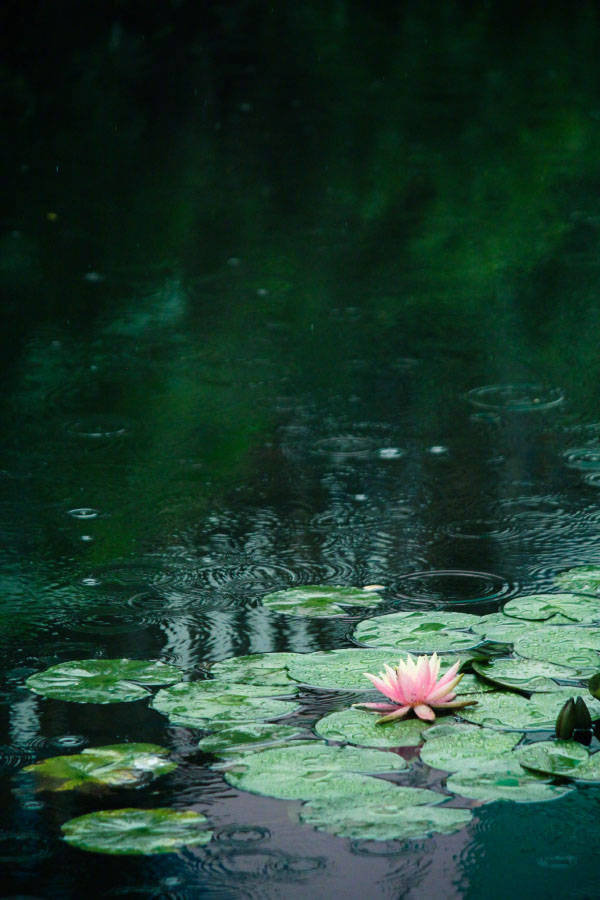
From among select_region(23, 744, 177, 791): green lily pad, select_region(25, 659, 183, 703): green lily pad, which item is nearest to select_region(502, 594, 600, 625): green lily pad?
select_region(25, 659, 183, 703): green lily pad

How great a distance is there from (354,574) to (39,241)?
3713mm

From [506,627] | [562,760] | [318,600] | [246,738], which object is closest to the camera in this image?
[562,760]

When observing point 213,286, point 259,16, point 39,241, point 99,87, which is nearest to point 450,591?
point 213,286

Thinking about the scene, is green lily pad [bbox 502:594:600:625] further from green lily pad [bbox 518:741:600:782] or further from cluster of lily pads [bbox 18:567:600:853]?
green lily pad [bbox 518:741:600:782]

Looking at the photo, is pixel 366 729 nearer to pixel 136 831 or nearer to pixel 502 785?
pixel 502 785

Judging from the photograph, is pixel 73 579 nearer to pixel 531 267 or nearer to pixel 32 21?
pixel 531 267

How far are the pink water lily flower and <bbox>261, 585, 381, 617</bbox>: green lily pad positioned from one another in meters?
0.48

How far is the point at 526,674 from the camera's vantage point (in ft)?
7.13

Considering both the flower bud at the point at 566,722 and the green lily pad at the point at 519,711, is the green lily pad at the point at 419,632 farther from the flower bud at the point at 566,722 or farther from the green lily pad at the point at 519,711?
the flower bud at the point at 566,722

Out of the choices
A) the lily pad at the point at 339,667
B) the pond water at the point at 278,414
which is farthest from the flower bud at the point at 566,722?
the lily pad at the point at 339,667

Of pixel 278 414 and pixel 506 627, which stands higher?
pixel 278 414

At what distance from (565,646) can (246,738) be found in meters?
0.63

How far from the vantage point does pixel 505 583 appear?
268 centimetres

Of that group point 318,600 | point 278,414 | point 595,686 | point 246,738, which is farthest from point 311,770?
point 278,414
